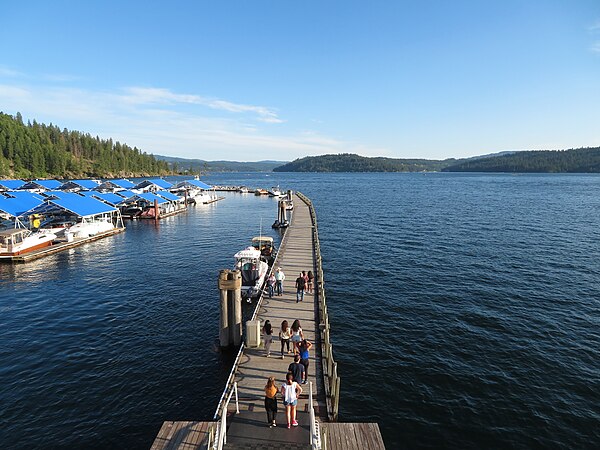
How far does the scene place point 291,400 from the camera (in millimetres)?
11945

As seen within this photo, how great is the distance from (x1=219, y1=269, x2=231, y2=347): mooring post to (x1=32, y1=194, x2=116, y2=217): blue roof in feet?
129

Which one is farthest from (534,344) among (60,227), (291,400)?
(60,227)

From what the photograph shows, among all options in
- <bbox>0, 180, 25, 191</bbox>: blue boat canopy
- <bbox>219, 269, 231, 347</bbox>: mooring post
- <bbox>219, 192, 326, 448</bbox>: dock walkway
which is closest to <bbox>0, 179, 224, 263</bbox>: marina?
<bbox>0, 180, 25, 191</bbox>: blue boat canopy

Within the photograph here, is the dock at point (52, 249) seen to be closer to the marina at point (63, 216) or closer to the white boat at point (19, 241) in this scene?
the marina at point (63, 216)

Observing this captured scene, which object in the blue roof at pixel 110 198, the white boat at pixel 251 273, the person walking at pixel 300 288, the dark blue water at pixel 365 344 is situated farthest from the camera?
the blue roof at pixel 110 198

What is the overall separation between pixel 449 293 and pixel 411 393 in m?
14.6

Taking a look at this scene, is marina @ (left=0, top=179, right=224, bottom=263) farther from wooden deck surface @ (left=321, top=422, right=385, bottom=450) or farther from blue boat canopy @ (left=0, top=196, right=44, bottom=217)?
wooden deck surface @ (left=321, top=422, right=385, bottom=450)

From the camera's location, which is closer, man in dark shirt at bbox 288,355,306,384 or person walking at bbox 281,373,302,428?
person walking at bbox 281,373,302,428

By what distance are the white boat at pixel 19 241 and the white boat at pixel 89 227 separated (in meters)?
A: 4.22

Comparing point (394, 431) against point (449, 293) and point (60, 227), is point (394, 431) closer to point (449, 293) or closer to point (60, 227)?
point (449, 293)

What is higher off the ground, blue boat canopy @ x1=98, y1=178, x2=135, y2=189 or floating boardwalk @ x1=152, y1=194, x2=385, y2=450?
blue boat canopy @ x1=98, y1=178, x2=135, y2=189

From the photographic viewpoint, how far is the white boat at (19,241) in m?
38.7

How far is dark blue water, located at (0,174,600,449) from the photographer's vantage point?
15586mm

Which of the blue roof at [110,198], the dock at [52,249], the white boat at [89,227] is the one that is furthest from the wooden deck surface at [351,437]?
the blue roof at [110,198]
